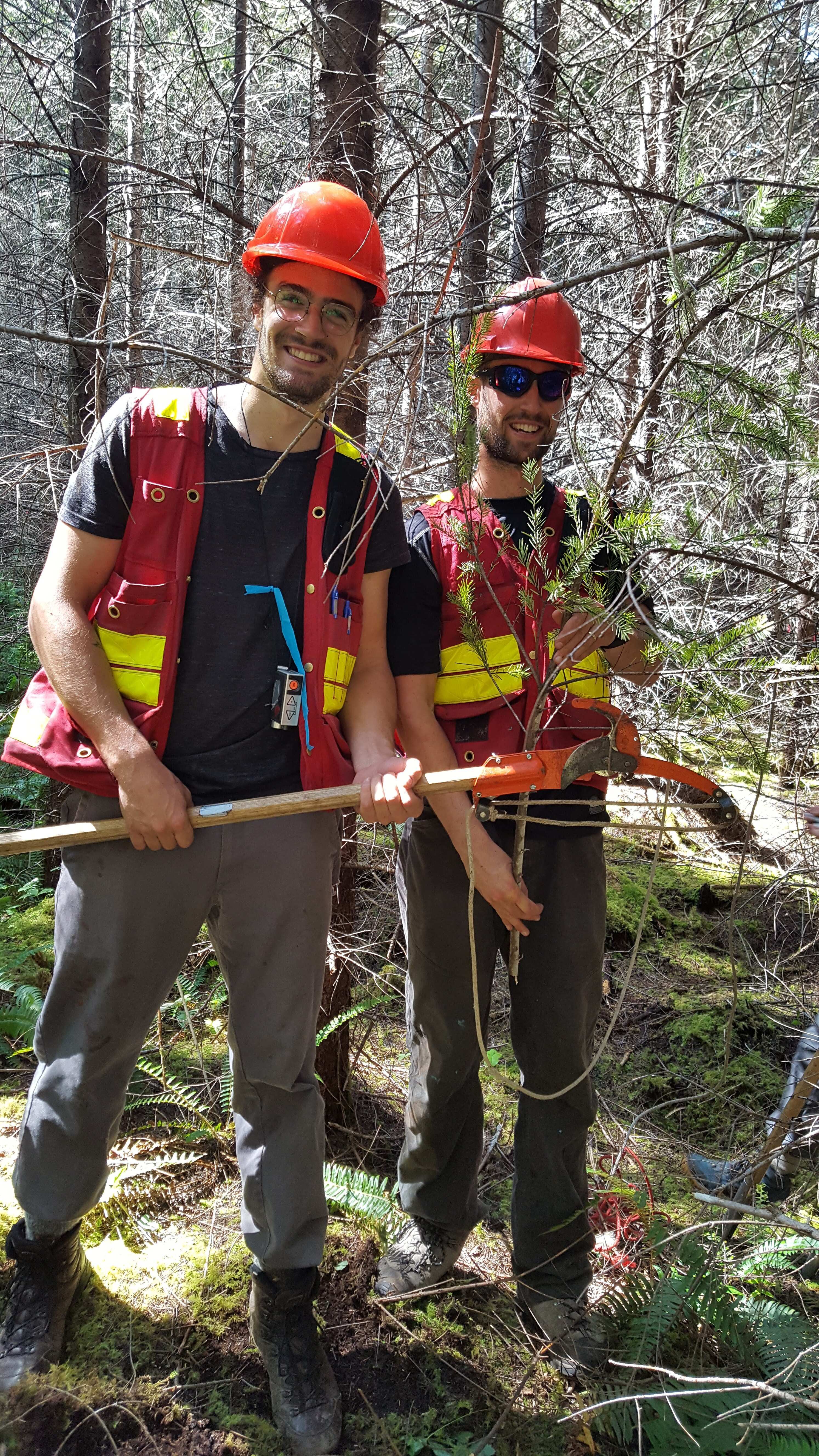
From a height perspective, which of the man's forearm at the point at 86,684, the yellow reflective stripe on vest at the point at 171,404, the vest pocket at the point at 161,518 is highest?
the yellow reflective stripe on vest at the point at 171,404

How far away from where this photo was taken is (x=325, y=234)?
2.38 m

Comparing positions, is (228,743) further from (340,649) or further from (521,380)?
(521,380)

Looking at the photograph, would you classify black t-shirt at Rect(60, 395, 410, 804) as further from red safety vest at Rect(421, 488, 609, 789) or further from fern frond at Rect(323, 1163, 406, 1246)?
fern frond at Rect(323, 1163, 406, 1246)

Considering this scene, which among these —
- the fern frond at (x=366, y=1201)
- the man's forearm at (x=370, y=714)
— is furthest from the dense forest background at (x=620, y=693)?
the man's forearm at (x=370, y=714)

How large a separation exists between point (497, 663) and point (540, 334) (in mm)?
986

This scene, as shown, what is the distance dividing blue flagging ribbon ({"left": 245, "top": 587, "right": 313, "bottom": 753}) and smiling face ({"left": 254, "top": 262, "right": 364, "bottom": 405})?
490 mm

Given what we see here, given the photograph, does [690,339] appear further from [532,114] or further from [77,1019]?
[77,1019]

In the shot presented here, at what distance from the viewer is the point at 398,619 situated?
2621mm

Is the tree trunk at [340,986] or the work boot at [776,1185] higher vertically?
the tree trunk at [340,986]

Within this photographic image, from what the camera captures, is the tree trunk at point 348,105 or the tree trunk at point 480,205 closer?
the tree trunk at point 348,105

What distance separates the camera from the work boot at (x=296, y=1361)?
2336mm

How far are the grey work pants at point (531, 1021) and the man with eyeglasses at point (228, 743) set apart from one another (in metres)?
0.39

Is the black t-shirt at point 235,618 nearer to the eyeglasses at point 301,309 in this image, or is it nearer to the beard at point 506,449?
the eyeglasses at point 301,309

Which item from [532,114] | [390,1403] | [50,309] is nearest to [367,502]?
[532,114]
